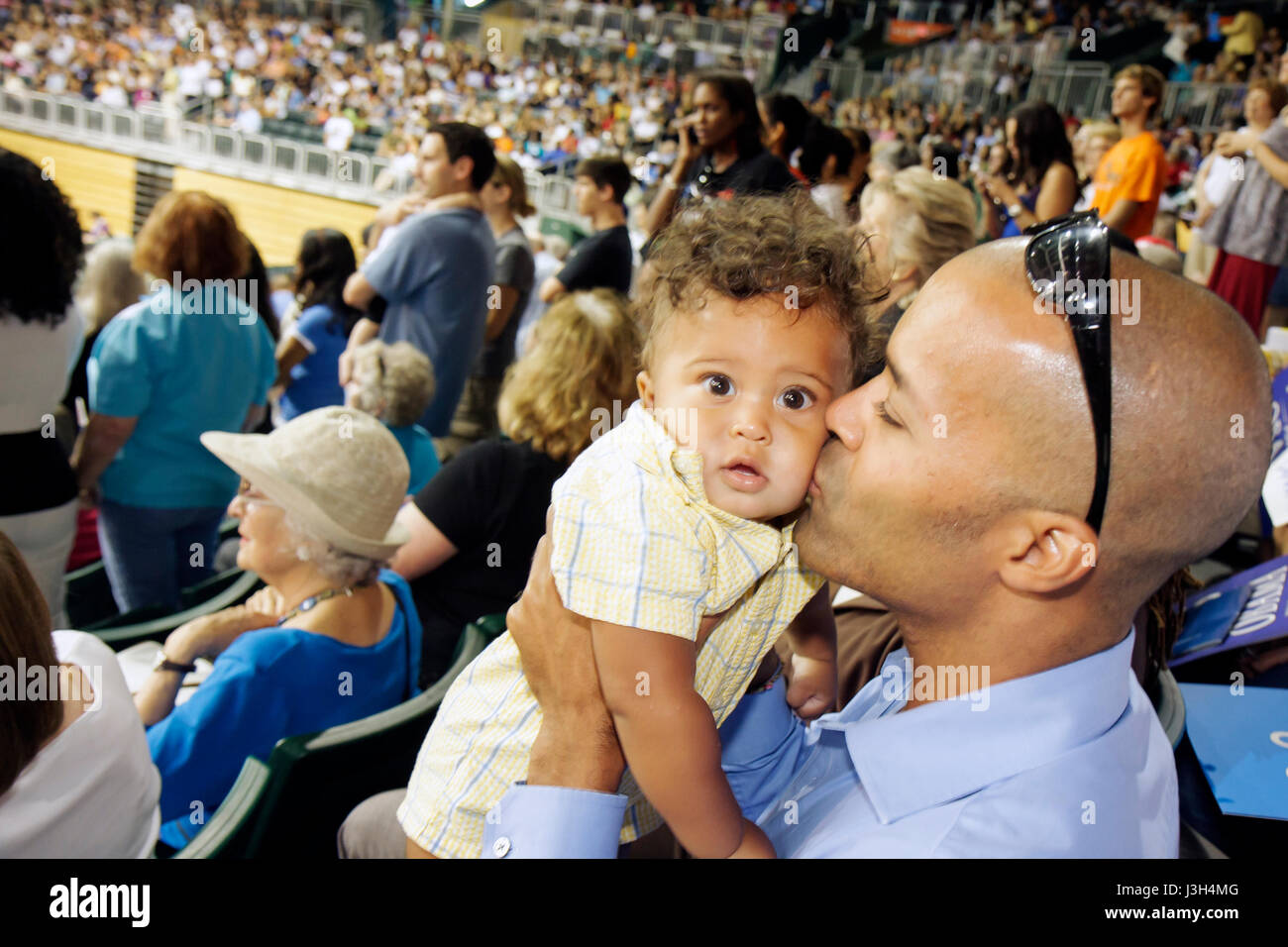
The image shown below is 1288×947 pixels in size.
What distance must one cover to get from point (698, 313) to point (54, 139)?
780 inches

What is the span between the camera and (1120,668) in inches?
39.6

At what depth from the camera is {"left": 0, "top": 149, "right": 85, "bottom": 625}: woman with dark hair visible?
228 centimetres

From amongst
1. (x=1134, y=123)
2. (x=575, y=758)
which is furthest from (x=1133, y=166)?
(x=575, y=758)

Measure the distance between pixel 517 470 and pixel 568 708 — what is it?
112 centimetres

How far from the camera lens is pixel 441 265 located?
382cm

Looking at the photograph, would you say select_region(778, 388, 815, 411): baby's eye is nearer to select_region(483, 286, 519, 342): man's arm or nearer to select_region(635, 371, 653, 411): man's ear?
select_region(635, 371, 653, 411): man's ear

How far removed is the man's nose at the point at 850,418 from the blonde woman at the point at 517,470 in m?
1.12

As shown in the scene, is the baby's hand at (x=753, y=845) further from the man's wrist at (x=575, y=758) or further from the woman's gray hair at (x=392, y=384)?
the woman's gray hair at (x=392, y=384)

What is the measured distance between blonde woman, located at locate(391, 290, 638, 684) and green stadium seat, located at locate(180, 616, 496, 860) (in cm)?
41

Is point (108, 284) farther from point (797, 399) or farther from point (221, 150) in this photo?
point (221, 150)

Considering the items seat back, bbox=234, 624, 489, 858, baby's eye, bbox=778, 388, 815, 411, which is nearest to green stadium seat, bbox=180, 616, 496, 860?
seat back, bbox=234, 624, 489, 858

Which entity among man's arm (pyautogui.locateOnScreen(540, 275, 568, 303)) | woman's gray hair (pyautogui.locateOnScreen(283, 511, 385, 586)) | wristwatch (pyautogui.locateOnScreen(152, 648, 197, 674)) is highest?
man's arm (pyautogui.locateOnScreen(540, 275, 568, 303))

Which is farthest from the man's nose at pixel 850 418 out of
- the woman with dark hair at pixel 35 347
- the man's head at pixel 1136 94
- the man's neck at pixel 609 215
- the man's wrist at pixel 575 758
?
the man's head at pixel 1136 94
